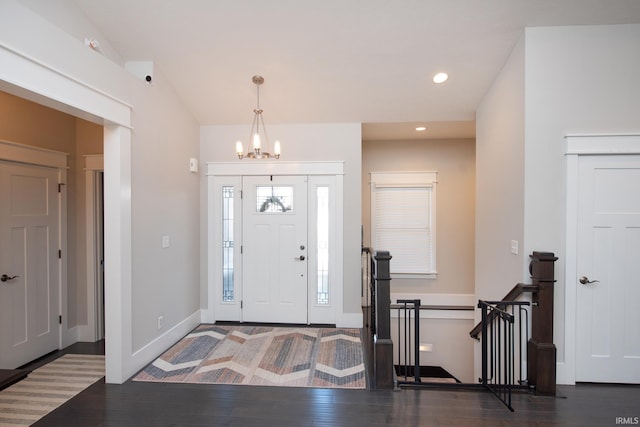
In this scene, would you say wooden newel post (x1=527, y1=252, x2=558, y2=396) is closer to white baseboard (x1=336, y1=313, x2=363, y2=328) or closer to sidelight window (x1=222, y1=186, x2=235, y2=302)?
white baseboard (x1=336, y1=313, x2=363, y2=328)

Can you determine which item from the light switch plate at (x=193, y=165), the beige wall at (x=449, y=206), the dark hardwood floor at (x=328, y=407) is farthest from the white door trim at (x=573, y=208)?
the light switch plate at (x=193, y=165)

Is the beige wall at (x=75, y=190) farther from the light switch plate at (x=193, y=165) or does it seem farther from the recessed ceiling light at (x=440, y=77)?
the recessed ceiling light at (x=440, y=77)

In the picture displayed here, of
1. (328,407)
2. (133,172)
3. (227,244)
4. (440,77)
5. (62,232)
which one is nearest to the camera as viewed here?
(328,407)

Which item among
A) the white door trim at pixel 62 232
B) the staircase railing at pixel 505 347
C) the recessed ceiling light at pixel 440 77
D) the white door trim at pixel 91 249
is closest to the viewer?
the staircase railing at pixel 505 347

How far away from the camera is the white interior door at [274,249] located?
427cm

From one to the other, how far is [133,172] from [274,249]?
202 centimetres

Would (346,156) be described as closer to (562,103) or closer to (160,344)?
(562,103)

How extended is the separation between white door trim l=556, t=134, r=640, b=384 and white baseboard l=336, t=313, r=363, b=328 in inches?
86.2

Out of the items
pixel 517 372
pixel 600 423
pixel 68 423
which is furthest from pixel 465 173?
pixel 68 423

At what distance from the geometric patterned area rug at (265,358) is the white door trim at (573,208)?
1912mm

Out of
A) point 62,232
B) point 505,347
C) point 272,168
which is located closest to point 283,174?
point 272,168

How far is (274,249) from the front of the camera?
4.30m

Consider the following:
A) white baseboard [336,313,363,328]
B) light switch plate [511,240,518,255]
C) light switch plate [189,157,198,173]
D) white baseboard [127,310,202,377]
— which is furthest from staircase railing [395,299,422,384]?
→ light switch plate [189,157,198,173]

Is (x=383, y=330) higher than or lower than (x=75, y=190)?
lower
